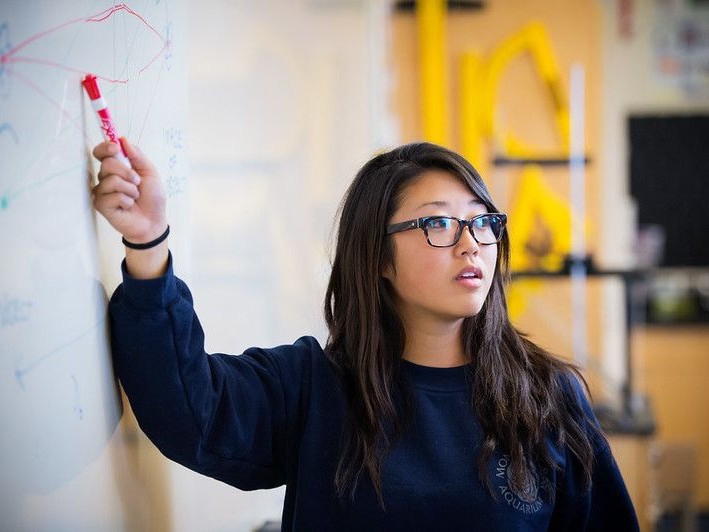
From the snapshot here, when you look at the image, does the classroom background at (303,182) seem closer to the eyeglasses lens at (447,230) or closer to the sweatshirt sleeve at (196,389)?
the sweatshirt sleeve at (196,389)

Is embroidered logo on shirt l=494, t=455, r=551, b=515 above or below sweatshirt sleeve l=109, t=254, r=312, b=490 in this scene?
below

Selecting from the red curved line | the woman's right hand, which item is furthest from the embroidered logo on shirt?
the red curved line

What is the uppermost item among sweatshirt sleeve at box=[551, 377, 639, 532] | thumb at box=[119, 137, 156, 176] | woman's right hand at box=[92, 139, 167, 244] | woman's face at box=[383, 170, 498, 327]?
thumb at box=[119, 137, 156, 176]

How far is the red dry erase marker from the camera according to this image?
0.71 meters

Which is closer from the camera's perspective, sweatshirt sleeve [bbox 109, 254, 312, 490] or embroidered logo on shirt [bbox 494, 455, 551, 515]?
sweatshirt sleeve [bbox 109, 254, 312, 490]

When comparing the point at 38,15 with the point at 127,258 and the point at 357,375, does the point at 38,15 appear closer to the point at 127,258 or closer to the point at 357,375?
the point at 127,258

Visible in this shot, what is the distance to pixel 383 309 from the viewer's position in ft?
3.53

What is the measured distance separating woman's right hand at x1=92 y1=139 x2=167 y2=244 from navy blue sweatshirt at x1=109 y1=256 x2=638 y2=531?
0.16 ft

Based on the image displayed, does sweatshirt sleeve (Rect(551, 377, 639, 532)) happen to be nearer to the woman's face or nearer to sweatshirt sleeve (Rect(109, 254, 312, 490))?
the woman's face

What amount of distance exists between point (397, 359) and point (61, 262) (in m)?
0.48

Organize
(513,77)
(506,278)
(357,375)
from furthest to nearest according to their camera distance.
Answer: (513,77)
(506,278)
(357,375)

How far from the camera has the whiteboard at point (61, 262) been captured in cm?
59

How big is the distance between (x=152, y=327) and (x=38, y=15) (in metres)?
0.28

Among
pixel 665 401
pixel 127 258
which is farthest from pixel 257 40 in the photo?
pixel 665 401
